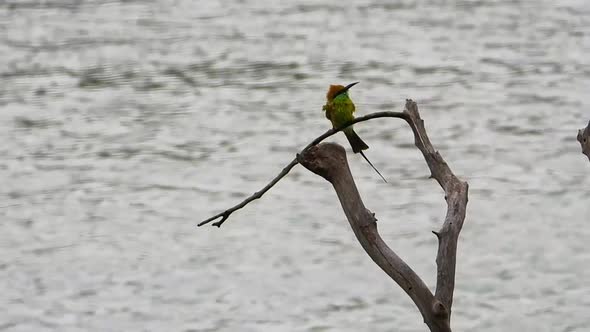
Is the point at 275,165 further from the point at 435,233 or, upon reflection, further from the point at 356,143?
the point at 435,233

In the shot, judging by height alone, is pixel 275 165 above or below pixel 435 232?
below

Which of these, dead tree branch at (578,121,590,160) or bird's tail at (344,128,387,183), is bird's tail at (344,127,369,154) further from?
dead tree branch at (578,121,590,160)

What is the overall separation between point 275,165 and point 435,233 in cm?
439

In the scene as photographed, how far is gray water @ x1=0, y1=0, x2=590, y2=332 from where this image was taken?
4.52m

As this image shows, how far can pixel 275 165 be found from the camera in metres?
6.30

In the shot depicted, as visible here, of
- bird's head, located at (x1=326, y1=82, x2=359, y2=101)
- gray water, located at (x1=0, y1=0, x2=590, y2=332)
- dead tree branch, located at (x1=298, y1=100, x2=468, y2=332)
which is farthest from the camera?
gray water, located at (x1=0, y1=0, x2=590, y2=332)

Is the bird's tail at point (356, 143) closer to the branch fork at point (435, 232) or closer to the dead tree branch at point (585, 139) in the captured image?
the branch fork at point (435, 232)

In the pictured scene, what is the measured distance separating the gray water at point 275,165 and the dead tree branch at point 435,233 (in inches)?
90.2

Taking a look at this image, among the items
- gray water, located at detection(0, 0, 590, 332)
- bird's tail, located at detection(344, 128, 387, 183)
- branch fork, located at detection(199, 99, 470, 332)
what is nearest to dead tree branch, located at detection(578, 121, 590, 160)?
branch fork, located at detection(199, 99, 470, 332)

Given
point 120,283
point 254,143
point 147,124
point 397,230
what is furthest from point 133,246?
point 147,124

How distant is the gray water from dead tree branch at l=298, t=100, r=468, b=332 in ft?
7.51

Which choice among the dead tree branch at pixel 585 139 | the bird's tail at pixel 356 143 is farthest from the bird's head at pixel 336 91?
the dead tree branch at pixel 585 139

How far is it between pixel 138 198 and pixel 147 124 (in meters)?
1.57

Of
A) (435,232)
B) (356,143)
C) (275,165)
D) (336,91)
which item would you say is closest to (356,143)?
(356,143)
